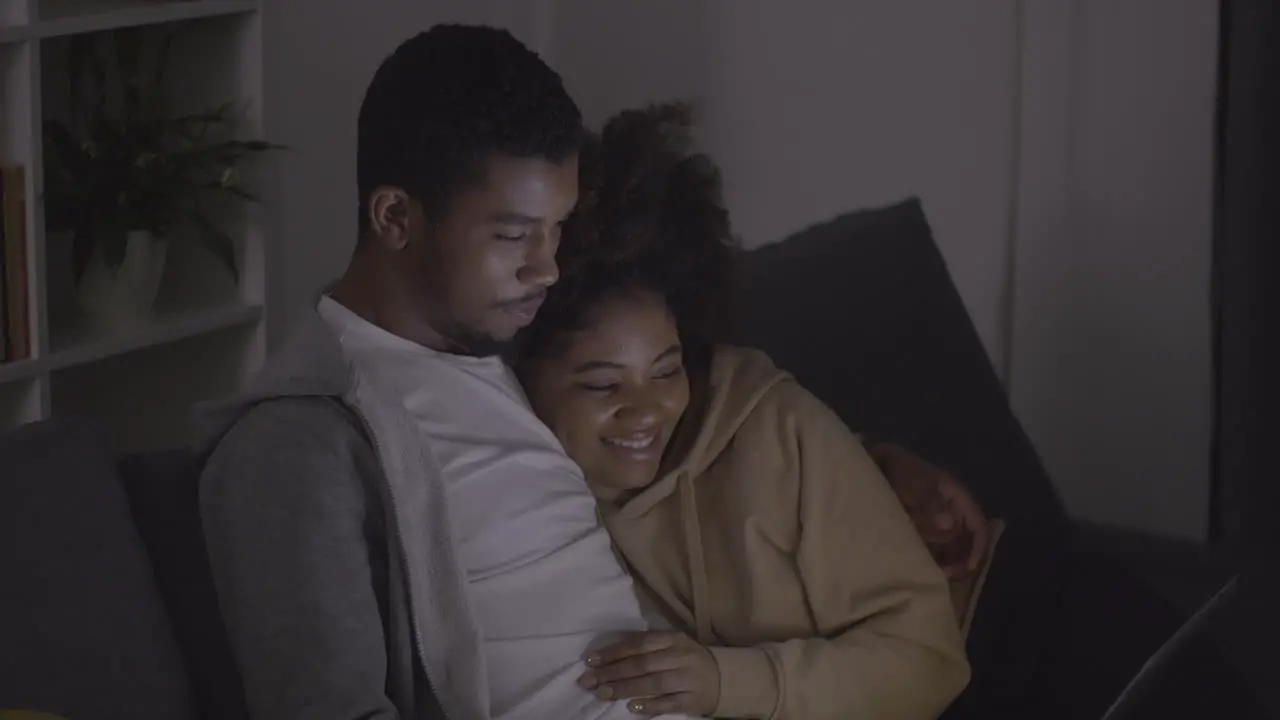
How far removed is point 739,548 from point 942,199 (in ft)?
5.22

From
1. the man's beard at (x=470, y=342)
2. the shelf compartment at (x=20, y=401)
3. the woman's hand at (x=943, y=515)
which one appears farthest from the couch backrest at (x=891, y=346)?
the shelf compartment at (x=20, y=401)

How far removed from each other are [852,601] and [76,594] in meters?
0.63

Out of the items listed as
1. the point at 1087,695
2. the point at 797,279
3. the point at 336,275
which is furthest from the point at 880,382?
the point at 336,275

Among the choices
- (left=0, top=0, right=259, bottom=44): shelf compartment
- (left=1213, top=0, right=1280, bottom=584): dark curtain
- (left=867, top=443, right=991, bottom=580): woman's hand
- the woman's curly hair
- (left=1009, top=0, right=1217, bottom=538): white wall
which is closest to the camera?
the woman's curly hair

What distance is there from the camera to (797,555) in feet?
4.88

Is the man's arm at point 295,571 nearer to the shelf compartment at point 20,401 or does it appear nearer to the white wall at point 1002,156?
the shelf compartment at point 20,401

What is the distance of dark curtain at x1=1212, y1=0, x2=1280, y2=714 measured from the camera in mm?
2613

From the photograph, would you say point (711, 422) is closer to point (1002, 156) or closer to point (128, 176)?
point (128, 176)

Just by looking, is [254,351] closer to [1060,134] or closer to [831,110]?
[831,110]

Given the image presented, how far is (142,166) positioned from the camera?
2430mm

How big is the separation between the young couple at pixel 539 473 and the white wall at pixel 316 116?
1.39 meters

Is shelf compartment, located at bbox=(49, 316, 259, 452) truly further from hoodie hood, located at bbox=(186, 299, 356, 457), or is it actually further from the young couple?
hoodie hood, located at bbox=(186, 299, 356, 457)

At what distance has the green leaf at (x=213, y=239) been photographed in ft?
8.21

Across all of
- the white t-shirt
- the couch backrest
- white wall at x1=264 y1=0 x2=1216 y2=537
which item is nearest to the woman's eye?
the white t-shirt
